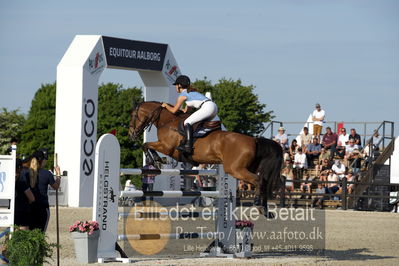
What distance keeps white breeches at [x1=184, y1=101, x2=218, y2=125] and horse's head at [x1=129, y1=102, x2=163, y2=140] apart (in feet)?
1.95

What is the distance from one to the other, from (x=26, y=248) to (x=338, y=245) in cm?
742

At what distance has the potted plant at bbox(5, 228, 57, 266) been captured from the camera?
7680 mm

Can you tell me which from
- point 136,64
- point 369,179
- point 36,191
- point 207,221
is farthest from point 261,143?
point 369,179

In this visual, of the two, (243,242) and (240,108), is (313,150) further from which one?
(240,108)

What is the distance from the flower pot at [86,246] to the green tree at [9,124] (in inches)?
2168

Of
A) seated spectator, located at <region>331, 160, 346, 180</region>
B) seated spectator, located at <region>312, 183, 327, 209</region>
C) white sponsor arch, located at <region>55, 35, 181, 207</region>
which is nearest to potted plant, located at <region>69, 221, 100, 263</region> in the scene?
white sponsor arch, located at <region>55, 35, 181, 207</region>

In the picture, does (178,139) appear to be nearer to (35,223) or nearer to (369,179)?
(35,223)

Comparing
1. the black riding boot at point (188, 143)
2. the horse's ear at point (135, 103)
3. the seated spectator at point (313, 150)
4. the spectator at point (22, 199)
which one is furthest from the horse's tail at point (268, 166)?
the seated spectator at point (313, 150)

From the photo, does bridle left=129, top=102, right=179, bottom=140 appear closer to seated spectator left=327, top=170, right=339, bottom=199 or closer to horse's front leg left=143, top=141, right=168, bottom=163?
horse's front leg left=143, top=141, right=168, bottom=163

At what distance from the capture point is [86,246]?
32.7ft

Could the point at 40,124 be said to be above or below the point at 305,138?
above

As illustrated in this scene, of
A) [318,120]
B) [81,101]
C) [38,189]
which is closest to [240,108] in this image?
[318,120]

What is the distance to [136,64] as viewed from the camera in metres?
23.6

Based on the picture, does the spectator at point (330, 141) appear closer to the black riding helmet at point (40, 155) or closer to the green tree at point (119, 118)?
the black riding helmet at point (40, 155)
